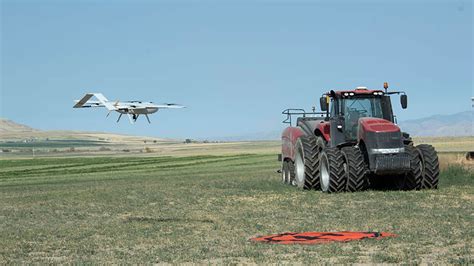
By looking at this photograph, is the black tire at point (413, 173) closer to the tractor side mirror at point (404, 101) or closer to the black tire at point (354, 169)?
the tractor side mirror at point (404, 101)

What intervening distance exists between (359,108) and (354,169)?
254cm

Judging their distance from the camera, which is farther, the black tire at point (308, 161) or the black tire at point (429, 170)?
the black tire at point (308, 161)

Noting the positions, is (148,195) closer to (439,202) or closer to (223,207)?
(223,207)

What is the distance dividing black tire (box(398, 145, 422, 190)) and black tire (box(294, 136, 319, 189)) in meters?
2.60

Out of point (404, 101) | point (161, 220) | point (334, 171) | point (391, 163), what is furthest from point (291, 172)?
point (161, 220)

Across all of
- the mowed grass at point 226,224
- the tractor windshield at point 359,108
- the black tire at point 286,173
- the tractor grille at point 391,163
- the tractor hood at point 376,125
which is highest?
the tractor windshield at point 359,108

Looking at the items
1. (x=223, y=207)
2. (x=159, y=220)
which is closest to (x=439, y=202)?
(x=223, y=207)

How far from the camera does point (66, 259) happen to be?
472 inches

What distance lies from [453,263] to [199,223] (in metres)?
6.51

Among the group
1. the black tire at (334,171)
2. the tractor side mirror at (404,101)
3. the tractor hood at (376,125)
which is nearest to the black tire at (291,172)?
the black tire at (334,171)

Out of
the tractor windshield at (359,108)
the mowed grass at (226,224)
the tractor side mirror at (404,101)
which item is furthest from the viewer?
the tractor windshield at (359,108)

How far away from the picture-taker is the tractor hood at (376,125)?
21.2 meters

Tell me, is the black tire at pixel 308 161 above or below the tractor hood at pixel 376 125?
below

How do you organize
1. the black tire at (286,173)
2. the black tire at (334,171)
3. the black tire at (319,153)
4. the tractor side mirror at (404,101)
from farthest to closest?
1. the black tire at (286,173)
2. the black tire at (319,153)
3. the tractor side mirror at (404,101)
4. the black tire at (334,171)
